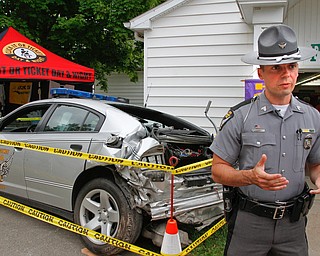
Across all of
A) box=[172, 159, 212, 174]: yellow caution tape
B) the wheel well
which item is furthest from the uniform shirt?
Result: the wheel well

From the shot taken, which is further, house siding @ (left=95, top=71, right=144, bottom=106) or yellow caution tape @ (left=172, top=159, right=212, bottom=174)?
house siding @ (left=95, top=71, right=144, bottom=106)

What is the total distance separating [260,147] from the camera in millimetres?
1790

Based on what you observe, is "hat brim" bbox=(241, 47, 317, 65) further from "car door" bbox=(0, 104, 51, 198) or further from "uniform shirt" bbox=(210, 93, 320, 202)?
"car door" bbox=(0, 104, 51, 198)

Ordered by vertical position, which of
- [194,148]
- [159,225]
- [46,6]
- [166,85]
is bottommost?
[159,225]

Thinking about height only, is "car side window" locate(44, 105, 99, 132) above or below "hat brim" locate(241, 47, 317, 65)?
below

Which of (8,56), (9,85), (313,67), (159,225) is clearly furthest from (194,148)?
(9,85)

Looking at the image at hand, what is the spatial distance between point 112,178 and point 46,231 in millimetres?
1313

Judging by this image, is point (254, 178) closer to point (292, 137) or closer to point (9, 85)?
point (292, 137)

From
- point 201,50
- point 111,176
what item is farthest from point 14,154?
point 201,50

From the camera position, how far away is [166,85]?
664cm

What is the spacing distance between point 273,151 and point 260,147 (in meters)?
0.07

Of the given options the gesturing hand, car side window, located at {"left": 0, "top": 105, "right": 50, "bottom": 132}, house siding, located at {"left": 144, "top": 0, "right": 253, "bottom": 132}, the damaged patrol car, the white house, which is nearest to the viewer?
the gesturing hand

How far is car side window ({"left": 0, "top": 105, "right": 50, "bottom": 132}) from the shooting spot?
14.0 feet

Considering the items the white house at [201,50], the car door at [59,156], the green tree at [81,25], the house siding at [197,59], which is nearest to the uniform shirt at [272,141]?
the car door at [59,156]
